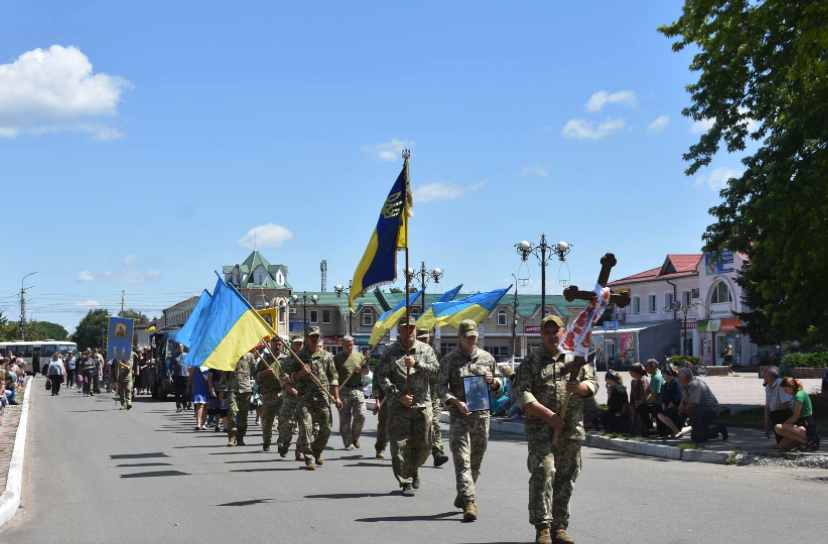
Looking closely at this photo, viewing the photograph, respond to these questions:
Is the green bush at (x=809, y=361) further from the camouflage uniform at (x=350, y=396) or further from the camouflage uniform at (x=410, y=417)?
the camouflage uniform at (x=410, y=417)

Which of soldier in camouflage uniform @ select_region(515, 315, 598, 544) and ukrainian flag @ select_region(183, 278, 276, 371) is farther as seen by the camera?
ukrainian flag @ select_region(183, 278, 276, 371)

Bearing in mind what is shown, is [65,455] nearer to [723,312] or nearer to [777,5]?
[777,5]

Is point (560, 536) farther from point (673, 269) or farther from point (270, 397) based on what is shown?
point (673, 269)

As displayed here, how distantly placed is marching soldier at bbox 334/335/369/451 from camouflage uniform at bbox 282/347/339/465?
1.46 meters

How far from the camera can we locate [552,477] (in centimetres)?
730

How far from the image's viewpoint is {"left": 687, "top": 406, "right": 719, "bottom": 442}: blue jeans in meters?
15.3

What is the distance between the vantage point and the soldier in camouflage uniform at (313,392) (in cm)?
1261

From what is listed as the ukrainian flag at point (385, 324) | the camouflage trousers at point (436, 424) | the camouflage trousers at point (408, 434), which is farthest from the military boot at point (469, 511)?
the ukrainian flag at point (385, 324)

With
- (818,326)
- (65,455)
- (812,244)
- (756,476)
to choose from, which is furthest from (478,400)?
(818,326)

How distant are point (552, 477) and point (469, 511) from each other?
1.37 meters

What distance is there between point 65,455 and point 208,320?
120 inches

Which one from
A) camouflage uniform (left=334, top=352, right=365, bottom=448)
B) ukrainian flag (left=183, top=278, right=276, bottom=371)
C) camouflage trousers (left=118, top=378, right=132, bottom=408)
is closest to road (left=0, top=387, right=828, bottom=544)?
camouflage uniform (left=334, top=352, right=365, bottom=448)

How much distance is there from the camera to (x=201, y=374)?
785 inches

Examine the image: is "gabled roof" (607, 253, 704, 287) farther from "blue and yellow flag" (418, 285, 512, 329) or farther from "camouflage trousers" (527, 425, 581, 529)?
"camouflage trousers" (527, 425, 581, 529)
